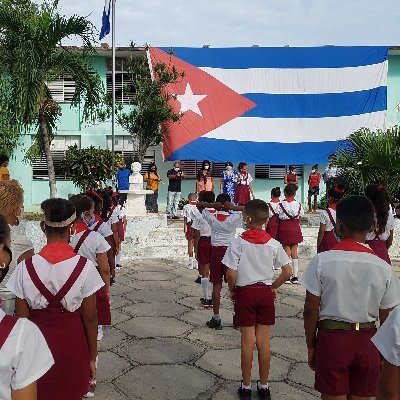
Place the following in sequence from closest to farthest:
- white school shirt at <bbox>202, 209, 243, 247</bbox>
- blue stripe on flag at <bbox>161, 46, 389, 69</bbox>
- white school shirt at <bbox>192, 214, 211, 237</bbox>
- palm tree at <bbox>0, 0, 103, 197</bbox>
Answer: white school shirt at <bbox>202, 209, 243, 247</bbox>
white school shirt at <bbox>192, 214, 211, 237</bbox>
palm tree at <bbox>0, 0, 103, 197</bbox>
blue stripe on flag at <bbox>161, 46, 389, 69</bbox>

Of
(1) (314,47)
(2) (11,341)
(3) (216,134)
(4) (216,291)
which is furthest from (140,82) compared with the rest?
(2) (11,341)

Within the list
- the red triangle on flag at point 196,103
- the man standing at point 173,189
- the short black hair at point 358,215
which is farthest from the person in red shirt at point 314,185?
the short black hair at point 358,215

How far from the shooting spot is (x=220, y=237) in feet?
19.7

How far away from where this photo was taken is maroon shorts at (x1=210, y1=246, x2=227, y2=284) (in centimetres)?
587

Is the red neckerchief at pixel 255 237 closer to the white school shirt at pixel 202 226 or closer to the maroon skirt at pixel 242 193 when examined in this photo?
the white school shirt at pixel 202 226

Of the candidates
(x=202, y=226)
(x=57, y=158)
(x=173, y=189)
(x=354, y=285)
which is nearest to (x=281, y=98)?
(x=173, y=189)

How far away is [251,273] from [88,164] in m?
10.8

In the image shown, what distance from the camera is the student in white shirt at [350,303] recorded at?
271cm

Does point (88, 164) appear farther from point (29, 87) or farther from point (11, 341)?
point (11, 341)

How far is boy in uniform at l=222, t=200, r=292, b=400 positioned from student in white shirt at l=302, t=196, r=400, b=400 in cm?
118

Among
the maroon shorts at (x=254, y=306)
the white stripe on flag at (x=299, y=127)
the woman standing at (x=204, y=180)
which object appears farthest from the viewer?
the white stripe on flag at (x=299, y=127)

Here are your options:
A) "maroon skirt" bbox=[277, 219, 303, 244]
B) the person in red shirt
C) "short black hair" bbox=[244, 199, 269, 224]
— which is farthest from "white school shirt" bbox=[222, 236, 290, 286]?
the person in red shirt

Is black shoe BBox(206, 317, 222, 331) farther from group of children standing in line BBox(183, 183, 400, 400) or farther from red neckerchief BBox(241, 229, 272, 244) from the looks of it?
red neckerchief BBox(241, 229, 272, 244)

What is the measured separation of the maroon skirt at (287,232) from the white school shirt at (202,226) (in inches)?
67.4
